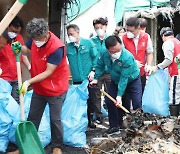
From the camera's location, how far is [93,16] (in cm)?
1167

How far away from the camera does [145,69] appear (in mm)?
6695

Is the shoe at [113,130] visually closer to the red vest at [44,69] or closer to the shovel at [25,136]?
the red vest at [44,69]

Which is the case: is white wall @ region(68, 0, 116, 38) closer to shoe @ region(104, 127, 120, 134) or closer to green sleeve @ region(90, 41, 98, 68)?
green sleeve @ region(90, 41, 98, 68)

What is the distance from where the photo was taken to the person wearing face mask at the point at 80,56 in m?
6.43

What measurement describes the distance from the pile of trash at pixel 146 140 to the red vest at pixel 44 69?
2.67 ft

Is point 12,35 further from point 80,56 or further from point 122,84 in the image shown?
point 122,84

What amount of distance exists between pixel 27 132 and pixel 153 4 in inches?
340

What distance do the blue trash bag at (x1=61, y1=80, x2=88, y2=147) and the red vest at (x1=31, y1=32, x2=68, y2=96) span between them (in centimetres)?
71

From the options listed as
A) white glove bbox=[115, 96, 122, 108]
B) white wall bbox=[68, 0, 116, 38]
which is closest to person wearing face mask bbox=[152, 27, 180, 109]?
white glove bbox=[115, 96, 122, 108]

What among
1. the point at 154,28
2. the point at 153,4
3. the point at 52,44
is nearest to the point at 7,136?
the point at 52,44

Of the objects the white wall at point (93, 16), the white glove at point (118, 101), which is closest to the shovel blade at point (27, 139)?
the white glove at point (118, 101)

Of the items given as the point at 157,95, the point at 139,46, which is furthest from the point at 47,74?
the point at 139,46

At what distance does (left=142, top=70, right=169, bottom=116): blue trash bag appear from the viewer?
21.0 feet

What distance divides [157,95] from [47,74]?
2275 mm
